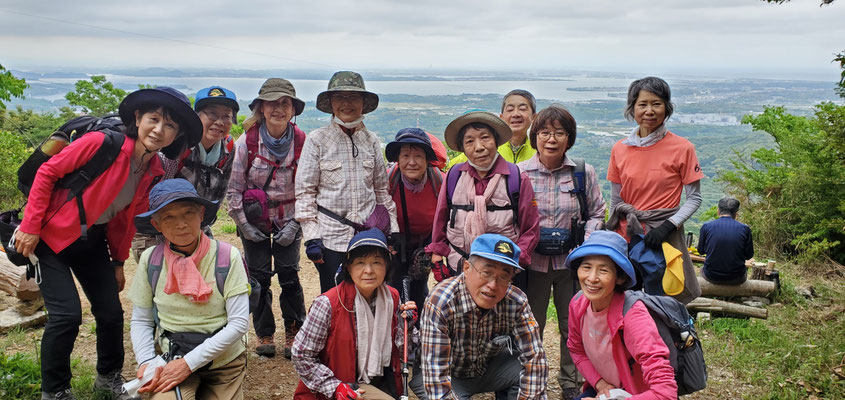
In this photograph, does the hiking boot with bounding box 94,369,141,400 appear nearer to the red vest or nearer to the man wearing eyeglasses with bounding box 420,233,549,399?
the red vest

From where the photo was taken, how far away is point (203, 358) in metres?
3.44

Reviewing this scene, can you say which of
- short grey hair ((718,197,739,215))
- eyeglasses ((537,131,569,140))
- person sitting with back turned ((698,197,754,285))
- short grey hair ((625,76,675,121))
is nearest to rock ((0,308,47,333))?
eyeglasses ((537,131,569,140))

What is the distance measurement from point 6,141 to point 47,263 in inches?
482

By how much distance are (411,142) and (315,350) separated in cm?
191

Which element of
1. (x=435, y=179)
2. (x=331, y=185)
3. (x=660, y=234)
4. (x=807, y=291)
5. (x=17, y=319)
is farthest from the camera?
(x=807, y=291)

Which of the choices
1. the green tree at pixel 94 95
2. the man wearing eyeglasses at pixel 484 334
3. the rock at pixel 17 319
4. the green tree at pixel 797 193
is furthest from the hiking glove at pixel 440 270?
the green tree at pixel 94 95

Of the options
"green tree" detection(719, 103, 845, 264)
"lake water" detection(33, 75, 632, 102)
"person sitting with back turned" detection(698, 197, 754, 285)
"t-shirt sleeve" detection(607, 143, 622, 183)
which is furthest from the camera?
"lake water" detection(33, 75, 632, 102)

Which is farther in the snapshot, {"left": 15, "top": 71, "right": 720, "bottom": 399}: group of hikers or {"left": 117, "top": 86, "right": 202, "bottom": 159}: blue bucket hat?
{"left": 117, "top": 86, "right": 202, "bottom": 159}: blue bucket hat

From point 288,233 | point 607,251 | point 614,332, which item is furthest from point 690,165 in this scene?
point 288,233

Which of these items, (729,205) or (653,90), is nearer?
(653,90)

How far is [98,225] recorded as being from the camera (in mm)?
3881

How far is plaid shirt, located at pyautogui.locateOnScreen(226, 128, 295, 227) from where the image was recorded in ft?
15.8

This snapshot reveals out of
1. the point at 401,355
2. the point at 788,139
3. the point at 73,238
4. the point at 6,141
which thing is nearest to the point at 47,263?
the point at 73,238

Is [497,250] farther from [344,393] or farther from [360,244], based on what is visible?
[344,393]
